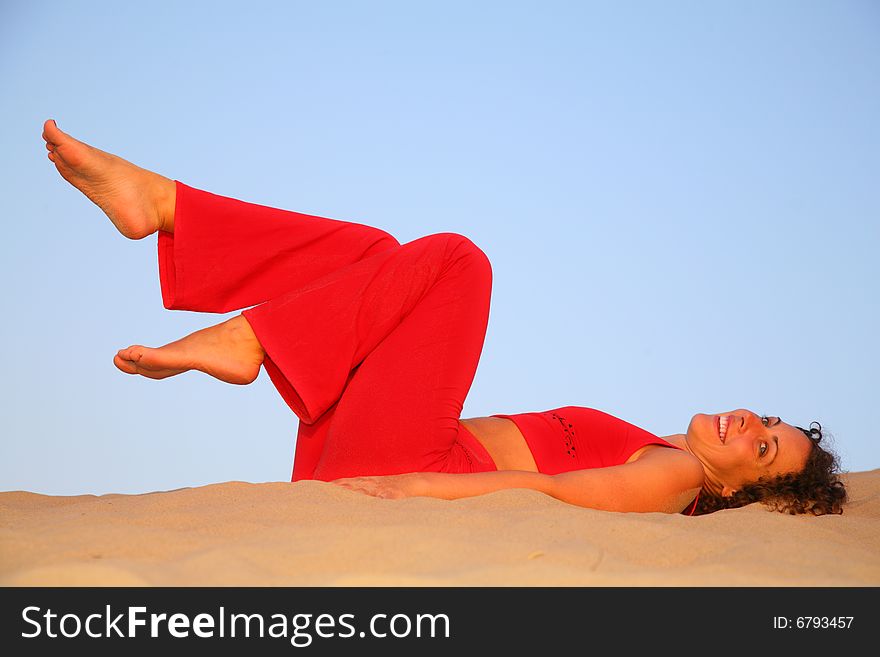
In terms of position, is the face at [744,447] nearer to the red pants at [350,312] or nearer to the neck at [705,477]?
the neck at [705,477]

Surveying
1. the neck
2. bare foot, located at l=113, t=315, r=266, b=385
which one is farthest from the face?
bare foot, located at l=113, t=315, r=266, b=385

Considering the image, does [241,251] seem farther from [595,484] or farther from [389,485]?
[595,484]

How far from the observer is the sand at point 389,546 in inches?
47.9

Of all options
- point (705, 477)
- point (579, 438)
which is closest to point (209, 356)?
point (579, 438)

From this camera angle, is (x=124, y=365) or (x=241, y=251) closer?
(x=124, y=365)

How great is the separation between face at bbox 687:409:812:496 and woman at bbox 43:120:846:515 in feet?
0.79

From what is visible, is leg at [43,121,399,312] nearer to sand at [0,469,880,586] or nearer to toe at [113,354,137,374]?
toe at [113,354,137,374]

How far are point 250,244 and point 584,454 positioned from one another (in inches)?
43.6

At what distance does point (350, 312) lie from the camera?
215 centimetres

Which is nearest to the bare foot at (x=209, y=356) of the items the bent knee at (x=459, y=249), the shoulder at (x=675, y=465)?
the bent knee at (x=459, y=249)

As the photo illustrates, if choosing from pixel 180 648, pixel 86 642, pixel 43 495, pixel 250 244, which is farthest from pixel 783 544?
pixel 43 495

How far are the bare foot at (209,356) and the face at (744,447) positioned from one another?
1393 millimetres

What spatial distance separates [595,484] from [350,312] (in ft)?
2.43

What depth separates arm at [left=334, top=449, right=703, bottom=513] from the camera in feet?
6.44
